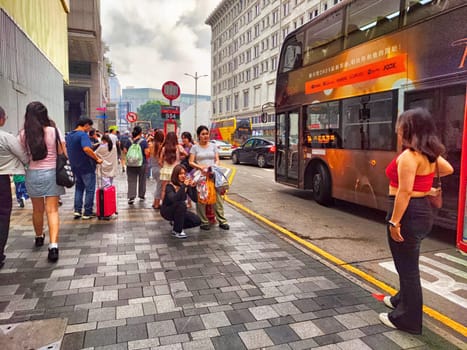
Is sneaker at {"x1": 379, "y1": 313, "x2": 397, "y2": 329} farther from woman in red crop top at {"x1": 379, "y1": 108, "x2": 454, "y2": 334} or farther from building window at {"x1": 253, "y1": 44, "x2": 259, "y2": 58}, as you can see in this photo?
building window at {"x1": 253, "y1": 44, "x2": 259, "y2": 58}

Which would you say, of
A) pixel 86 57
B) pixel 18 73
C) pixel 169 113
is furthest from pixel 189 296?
pixel 86 57

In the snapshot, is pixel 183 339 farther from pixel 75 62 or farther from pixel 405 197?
pixel 75 62

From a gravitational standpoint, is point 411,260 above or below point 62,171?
below

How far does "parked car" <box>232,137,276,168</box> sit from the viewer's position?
1848 cm

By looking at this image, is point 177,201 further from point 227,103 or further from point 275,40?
point 227,103

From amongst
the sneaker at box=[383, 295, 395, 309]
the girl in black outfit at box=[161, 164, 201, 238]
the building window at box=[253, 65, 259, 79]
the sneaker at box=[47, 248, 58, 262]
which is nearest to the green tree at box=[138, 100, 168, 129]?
the building window at box=[253, 65, 259, 79]

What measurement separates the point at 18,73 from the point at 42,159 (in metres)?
6.76

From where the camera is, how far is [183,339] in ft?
9.18

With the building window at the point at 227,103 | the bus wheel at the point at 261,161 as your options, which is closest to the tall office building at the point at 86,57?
the bus wheel at the point at 261,161

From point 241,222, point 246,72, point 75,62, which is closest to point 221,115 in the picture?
point 246,72

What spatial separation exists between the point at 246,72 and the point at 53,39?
1709 inches

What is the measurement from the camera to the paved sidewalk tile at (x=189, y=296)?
9.30 ft

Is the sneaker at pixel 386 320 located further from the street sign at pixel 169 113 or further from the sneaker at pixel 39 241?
the street sign at pixel 169 113

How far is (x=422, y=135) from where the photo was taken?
8.85ft
